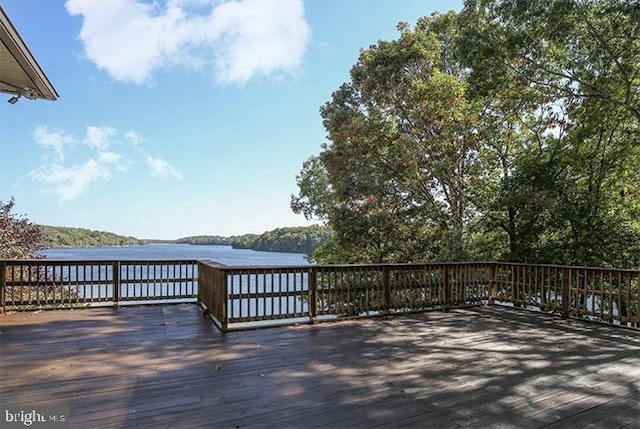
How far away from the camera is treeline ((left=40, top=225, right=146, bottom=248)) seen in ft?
72.5

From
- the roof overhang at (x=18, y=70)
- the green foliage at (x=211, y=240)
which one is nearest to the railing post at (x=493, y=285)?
the roof overhang at (x=18, y=70)

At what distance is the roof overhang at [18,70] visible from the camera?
11.2 ft

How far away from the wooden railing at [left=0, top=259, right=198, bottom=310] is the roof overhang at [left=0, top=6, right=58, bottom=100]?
246cm

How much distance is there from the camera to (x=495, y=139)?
9.21 meters

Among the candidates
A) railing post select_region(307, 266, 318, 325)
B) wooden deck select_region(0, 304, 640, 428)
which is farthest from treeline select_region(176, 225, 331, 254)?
wooden deck select_region(0, 304, 640, 428)

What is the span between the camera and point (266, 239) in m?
33.4

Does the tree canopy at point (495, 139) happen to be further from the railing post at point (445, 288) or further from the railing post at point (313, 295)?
the railing post at point (313, 295)

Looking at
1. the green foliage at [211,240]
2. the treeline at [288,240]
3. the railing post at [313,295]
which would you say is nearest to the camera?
the railing post at [313,295]

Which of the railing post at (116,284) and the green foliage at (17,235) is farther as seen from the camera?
the green foliage at (17,235)

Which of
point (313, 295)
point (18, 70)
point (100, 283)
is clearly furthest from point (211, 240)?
point (18, 70)

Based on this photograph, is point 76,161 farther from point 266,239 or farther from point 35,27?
point 266,239

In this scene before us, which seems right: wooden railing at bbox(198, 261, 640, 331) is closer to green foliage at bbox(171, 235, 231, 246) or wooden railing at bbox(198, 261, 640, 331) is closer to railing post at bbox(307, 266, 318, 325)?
railing post at bbox(307, 266, 318, 325)

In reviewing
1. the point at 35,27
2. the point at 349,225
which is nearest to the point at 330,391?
the point at 35,27

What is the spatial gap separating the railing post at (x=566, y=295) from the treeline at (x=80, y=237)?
20.3m
